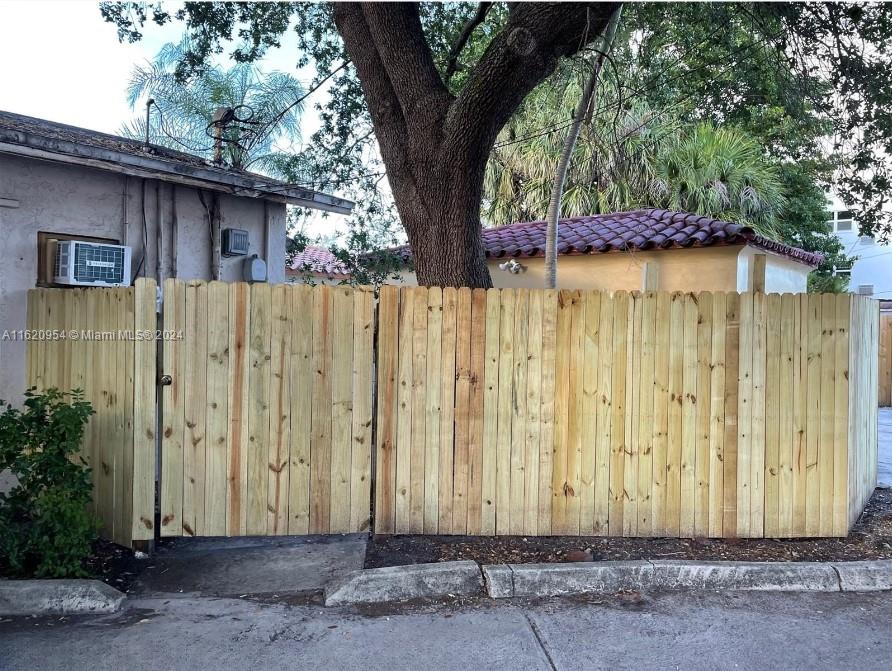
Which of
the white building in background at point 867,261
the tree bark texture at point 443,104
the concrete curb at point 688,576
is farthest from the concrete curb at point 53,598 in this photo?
the white building in background at point 867,261

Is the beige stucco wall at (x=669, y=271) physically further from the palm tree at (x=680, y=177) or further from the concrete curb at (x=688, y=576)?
the palm tree at (x=680, y=177)

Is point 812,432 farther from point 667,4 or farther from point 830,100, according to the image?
point 667,4

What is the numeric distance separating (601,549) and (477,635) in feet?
4.83

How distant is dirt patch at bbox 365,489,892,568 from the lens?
15.2 feet

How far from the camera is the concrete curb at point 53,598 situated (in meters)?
3.85

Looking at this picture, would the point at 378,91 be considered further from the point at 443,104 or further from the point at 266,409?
the point at 266,409

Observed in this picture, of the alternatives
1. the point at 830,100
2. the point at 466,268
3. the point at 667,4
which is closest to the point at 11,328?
the point at 466,268

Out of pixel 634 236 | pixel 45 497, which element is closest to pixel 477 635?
pixel 45 497

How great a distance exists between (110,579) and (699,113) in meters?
8.68

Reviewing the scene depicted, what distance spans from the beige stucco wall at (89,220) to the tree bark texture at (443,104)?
7.80 feet

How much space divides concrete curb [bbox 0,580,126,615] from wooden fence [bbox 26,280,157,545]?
0.76m

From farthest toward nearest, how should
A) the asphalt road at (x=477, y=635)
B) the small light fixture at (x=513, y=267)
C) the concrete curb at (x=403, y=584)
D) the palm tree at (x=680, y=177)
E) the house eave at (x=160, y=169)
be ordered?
the palm tree at (x=680, y=177) < the small light fixture at (x=513, y=267) < the house eave at (x=160, y=169) < the concrete curb at (x=403, y=584) < the asphalt road at (x=477, y=635)

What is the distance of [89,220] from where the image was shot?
609 centimetres

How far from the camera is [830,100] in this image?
7.42 m
